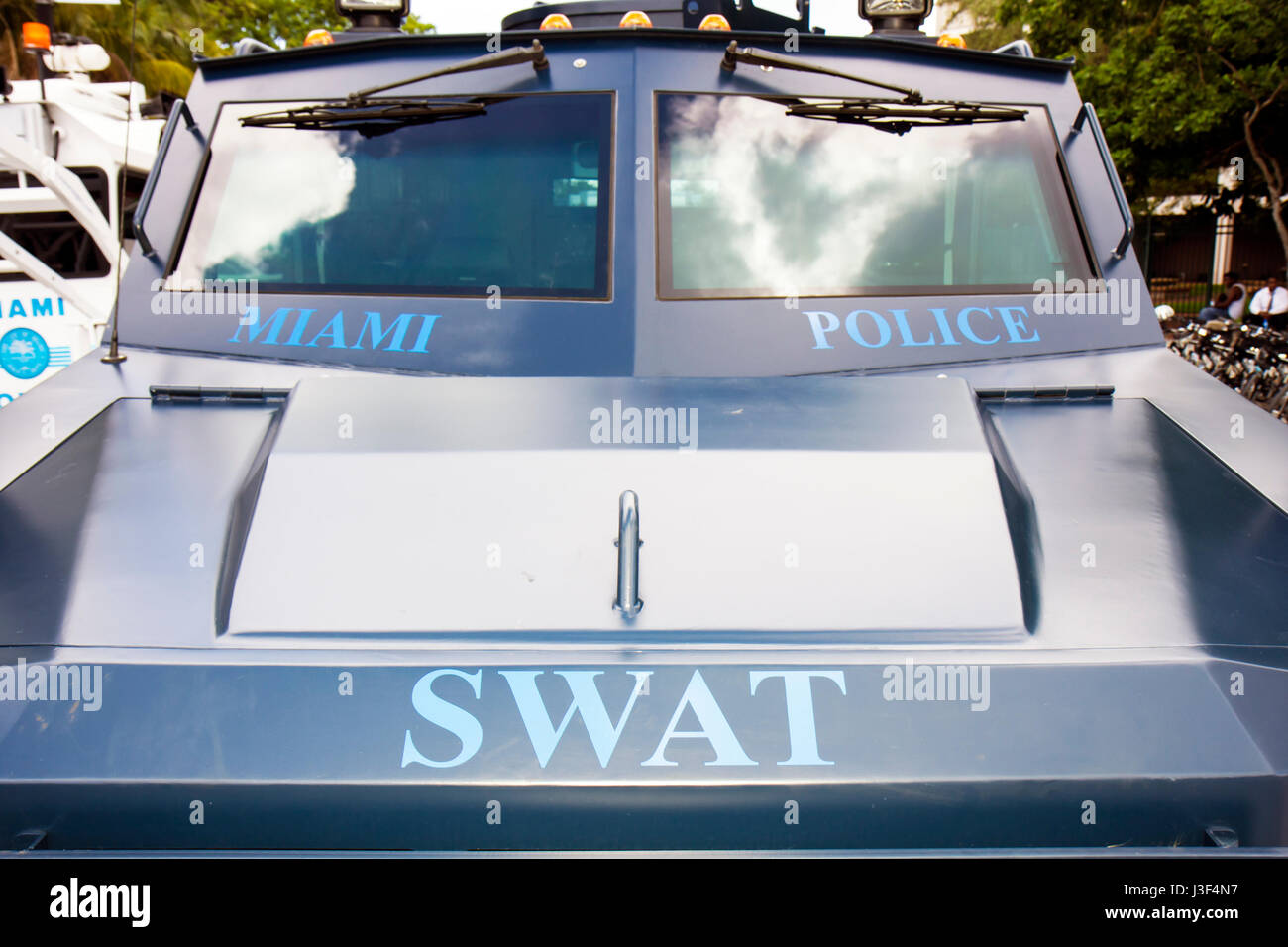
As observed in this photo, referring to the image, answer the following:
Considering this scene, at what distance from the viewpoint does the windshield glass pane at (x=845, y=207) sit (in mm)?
2910

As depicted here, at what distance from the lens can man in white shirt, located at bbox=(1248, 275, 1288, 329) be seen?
15.9 m

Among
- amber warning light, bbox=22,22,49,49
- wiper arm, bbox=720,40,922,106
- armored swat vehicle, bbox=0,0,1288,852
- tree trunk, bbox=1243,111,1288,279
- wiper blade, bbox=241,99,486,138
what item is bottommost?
armored swat vehicle, bbox=0,0,1288,852

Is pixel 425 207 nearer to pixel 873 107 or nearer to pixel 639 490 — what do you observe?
pixel 873 107

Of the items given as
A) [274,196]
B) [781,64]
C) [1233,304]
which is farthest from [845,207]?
[1233,304]

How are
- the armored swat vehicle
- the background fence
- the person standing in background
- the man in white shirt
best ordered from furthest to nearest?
the background fence, the person standing in background, the man in white shirt, the armored swat vehicle

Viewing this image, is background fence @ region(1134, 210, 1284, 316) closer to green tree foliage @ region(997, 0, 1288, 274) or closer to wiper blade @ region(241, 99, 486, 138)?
green tree foliage @ region(997, 0, 1288, 274)

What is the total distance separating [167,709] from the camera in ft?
5.96

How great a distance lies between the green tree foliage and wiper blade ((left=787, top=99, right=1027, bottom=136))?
15913mm

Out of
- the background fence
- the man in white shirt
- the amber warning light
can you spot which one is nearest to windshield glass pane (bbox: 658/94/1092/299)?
the amber warning light

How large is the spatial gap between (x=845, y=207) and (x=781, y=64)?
0.43 meters

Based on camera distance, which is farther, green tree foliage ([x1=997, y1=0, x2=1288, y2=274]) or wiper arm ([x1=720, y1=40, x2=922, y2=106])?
green tree foliage ([x1=997, y1=0, x2=1288, y2=274])
